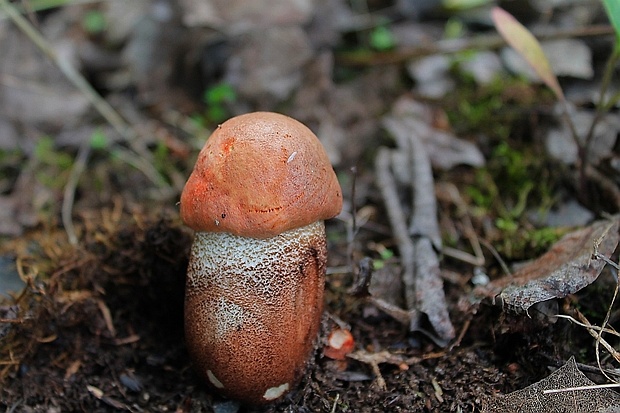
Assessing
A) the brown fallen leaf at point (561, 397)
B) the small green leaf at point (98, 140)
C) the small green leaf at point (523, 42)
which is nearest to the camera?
the brown fallen leaf at point (561, 397)

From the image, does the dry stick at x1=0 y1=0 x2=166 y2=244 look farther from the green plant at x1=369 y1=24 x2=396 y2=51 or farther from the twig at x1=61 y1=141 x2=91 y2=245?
the green plant at x1=369 y1=24 x2=396 y2=51

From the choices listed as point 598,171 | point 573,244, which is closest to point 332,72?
point 598,171

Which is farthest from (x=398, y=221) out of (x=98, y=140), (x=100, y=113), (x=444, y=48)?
(x=100, y=113)

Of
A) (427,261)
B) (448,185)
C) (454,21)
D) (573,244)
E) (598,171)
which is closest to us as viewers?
(573,244)

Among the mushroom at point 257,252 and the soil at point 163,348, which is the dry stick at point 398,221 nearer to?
the soil at point 163,348

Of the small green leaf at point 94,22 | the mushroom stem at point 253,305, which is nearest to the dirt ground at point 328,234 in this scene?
the mushroom stem at point 253,305

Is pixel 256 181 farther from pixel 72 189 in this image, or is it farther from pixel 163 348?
pixel 72 189

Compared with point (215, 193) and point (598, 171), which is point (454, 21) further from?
point (215, 193)
